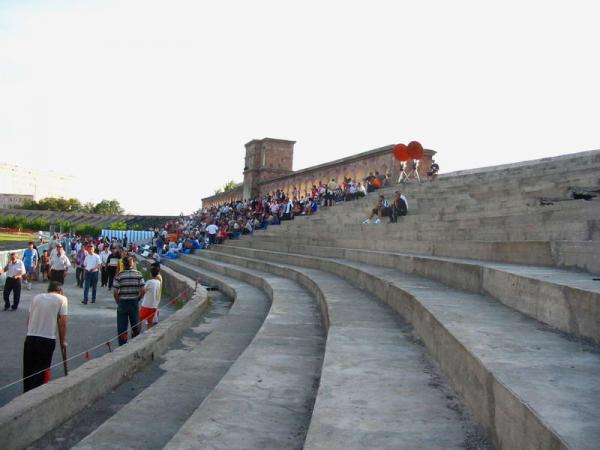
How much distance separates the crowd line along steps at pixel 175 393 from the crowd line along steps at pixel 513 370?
2.17 meters

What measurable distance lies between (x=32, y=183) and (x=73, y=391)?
16982 cm

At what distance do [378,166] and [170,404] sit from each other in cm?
2085

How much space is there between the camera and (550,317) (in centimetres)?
409

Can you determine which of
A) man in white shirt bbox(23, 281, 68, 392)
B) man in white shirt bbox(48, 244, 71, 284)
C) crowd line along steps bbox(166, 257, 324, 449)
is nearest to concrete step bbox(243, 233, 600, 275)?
crowd line along steps bbox(166, 257, 324, 449)

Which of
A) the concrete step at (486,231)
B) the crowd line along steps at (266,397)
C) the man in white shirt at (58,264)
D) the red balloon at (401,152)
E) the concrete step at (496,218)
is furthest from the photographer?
the red balloon at (401,152)

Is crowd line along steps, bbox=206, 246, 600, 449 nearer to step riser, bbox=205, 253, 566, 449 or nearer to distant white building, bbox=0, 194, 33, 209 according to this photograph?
step riser, bbox=205, 253, 566, 449

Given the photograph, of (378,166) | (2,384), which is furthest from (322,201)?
(2,384)

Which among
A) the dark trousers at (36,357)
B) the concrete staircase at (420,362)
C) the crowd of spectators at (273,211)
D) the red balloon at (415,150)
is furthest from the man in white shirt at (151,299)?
the red balloon at (415,150)

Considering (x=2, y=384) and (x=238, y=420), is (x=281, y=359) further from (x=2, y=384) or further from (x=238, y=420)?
(x=2, y=384)

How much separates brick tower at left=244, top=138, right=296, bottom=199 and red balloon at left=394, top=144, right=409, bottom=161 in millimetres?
22113

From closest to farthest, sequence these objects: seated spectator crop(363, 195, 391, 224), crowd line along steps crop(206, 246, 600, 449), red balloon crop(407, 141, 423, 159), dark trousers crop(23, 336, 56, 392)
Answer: crowd line along steps crop(206, 246, 600, 449) → dark trousers crop(23, 336, 56, 392) → seated spectator crop(363, 195, 391, 224) → red balloon crop(407, 141, 423, 159)

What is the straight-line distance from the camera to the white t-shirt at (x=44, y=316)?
6.65m

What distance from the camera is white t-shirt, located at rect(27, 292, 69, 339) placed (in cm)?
665

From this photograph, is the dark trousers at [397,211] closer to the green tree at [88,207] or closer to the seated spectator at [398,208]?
the seated spectator at [398,208]
